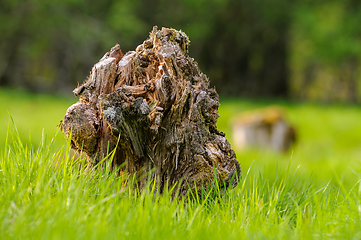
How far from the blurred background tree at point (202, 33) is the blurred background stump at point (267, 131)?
9331mm

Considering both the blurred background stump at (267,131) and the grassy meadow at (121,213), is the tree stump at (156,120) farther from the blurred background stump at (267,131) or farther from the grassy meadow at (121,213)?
the blurred background stump at (267,131)

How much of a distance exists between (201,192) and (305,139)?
372 inches

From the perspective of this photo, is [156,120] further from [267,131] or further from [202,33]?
[202,33]

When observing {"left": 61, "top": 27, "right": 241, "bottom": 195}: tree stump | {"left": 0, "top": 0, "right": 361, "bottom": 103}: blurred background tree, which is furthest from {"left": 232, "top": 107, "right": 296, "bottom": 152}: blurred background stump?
{"left": 0, "top": 0, "right": 361, "bottom": 103}: blurred background tree

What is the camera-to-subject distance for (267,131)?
9250 mm

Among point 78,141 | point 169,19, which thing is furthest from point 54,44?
point 78,141

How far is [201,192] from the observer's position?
98.8 inches

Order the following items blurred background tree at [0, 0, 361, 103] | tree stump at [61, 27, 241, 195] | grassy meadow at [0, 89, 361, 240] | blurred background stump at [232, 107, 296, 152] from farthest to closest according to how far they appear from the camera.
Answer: blurred background tree at [0, 0, 361, 103] → blurred background stump at [232, 107, 296, 152] → tree stump at [61, 27, 241, 195] → grassy meadow at [0, 89, 361, 240]

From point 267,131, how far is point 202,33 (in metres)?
10.7

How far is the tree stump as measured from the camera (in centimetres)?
232

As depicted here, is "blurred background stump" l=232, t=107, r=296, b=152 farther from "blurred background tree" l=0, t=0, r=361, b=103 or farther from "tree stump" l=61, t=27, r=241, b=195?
"blurred background tree" l=0, t=0, r=361, b=103

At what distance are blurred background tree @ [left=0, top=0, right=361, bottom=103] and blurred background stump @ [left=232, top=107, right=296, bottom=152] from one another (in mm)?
9331

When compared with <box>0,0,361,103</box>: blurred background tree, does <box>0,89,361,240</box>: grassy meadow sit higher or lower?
lower

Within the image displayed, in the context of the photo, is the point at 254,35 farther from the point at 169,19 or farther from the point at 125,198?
the point at 125,198
